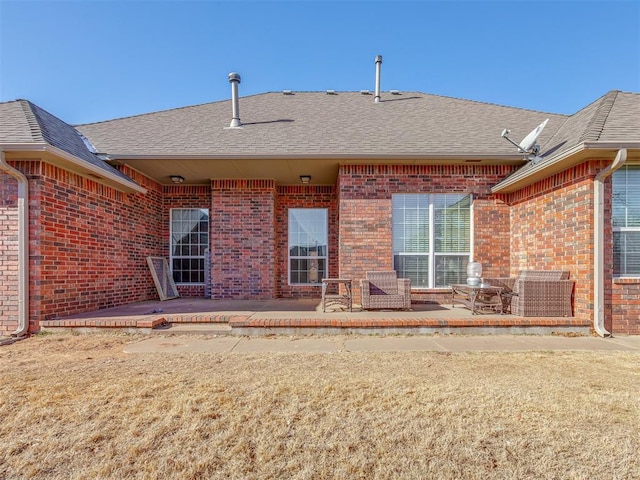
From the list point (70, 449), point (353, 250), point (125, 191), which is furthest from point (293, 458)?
point (125, 191)

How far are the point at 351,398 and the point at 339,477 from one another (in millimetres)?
1011

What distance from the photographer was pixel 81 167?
19.1 feet

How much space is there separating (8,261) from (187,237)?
438cm

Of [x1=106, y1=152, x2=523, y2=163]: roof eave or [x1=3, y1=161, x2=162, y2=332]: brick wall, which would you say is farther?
[x1=106, y1=152, x2=523, y2=163]: roof eave

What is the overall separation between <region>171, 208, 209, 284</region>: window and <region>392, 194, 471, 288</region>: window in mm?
5482

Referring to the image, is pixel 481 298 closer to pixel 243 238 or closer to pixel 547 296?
pixel 547 296

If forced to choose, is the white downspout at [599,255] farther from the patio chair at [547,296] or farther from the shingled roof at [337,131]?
the shingled roof at [337,131]

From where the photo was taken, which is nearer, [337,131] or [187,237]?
[337,131]

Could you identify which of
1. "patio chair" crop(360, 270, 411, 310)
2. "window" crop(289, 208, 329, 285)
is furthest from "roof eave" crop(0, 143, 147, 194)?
"patio chair" crop(360, 270, 411, 310)

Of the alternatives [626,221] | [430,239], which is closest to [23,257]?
[430,239]

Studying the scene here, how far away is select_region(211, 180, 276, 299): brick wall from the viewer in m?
8.62

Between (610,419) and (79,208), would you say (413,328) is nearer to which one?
(610,419)

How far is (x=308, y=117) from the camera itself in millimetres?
8820

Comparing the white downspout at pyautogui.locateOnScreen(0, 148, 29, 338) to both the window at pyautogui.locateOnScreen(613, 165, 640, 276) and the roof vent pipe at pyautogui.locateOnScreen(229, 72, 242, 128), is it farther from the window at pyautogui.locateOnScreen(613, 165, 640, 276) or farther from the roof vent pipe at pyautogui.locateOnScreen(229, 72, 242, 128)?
the window at pyautogui.locateOnScreen(613, 165, 640, 276)
